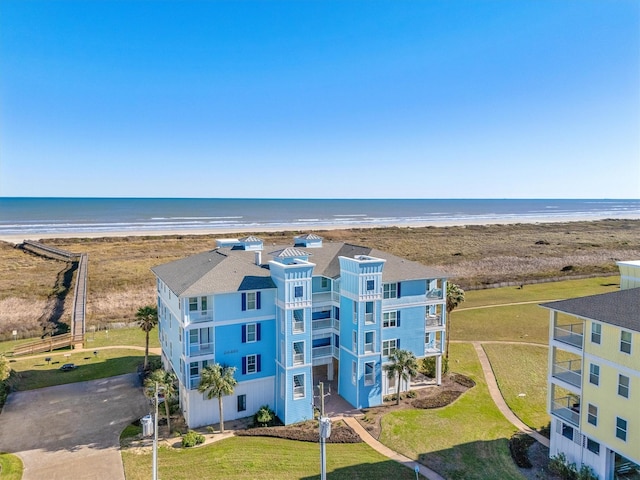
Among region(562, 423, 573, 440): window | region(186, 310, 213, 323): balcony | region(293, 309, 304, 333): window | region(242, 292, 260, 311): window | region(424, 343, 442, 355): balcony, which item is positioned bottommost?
region(562, 423, 573, 440): window

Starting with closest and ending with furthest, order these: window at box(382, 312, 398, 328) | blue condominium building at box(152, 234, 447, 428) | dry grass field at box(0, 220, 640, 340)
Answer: blue condominium building at box(152, 234, 447, 428), window at box(382, 312, 398, 328), dry grass field at box(0, 220, 640, 340)

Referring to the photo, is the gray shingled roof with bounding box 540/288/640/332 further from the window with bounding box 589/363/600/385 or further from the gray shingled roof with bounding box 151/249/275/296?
the gray shingled roof with bounding box 151/249/275/296

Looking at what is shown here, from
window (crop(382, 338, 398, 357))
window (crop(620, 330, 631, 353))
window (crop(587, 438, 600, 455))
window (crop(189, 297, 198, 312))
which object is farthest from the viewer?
window (crop(382, 338, 398, 357))

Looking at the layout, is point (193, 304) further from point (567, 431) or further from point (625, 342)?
point (625, 342)

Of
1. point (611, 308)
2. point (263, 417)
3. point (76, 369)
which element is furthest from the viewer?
point (76, 369)

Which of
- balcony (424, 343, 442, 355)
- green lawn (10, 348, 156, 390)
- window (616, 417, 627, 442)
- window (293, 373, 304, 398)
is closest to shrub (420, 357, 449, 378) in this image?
balcony (424, 343, 442, 355)

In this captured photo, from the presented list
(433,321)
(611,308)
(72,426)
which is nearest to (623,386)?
(611,308)
